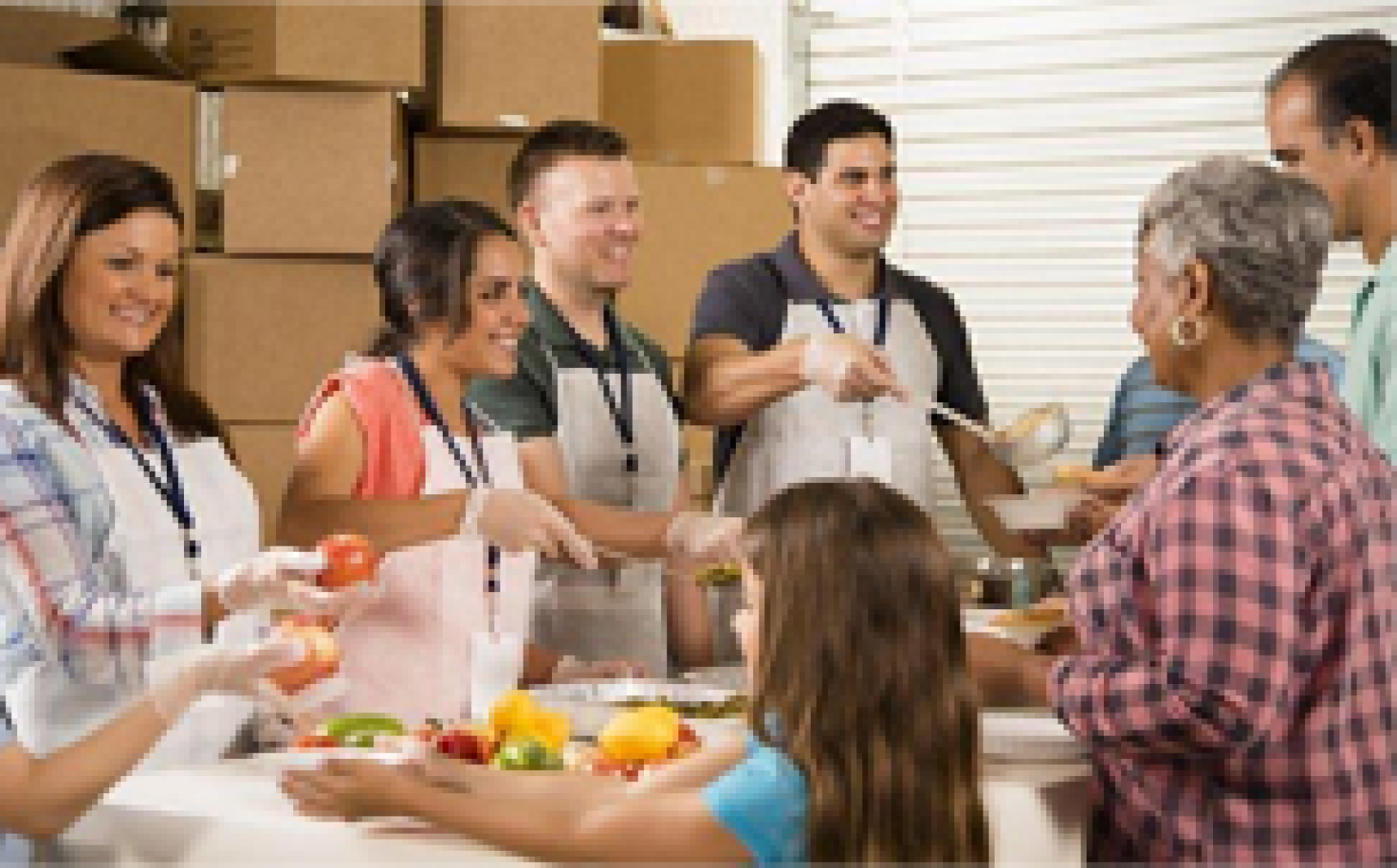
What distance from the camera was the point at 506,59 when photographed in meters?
4.16

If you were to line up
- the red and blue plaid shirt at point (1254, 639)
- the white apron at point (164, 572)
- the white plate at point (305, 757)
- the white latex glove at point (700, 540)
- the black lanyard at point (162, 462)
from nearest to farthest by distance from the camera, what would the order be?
the red and blue plaid shirt at point (1254, 639), the white plate at point (305, 757), the white apron at point (164, 572), the black lanyard at point (162, 462), the white latex glove at point (700, 540)

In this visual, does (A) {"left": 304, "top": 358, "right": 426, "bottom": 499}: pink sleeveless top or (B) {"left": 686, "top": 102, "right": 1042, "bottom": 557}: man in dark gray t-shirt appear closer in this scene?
(A) {"left": 304, "top": 358, "right": 426, "bottom": 499}: pink sleeveless top

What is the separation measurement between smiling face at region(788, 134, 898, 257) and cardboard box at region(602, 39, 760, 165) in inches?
26.4

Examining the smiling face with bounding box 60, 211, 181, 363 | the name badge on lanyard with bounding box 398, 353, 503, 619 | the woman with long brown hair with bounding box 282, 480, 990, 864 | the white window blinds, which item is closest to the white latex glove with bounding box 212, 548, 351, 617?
Result: the smiling face with bounding box 60, 211, 181, 363

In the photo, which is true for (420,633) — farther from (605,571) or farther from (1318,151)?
(1318,151)

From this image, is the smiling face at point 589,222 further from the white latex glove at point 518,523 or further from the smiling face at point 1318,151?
the smiling face at point 1318,151

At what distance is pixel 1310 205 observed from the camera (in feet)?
7.13

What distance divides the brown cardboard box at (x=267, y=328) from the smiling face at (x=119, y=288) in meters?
1.30

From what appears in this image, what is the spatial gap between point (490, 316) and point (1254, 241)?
1.25 m

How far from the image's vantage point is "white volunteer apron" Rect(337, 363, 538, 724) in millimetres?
2848

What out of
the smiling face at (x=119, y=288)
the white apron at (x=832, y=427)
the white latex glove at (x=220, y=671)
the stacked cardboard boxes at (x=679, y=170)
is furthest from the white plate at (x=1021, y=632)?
the stacked cardboard boxes at (x=679, y=170)

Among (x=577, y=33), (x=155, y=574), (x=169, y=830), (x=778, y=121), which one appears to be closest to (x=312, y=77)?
(x=577, y=33)

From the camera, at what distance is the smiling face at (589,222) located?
11.5 feet

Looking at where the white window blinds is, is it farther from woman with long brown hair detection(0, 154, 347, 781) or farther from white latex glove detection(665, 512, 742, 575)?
woman with long brown hair detection(0, 154, 347, 781)
